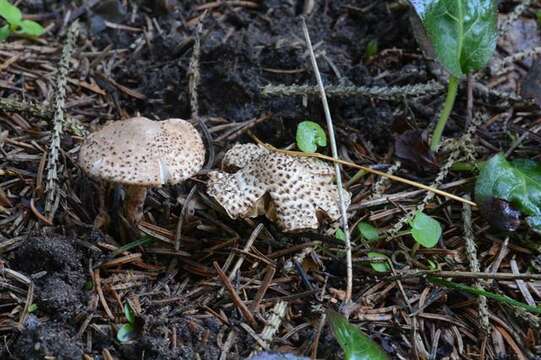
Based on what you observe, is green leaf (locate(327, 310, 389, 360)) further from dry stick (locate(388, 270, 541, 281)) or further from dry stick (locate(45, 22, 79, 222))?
dry stick (locate(45, 22, 79, 222))

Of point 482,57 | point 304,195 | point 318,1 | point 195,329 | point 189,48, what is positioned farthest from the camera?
point 318,1

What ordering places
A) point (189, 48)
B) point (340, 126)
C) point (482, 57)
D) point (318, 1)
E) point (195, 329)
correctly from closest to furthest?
point (195, 329) → point (482, 57) → point (340, 126) → point (189, 48) → point (318, 1)

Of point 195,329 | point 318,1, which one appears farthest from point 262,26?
point 195,329

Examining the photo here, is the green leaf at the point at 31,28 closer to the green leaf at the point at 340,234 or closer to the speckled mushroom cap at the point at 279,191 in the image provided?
the speckled mushroom cap at the point at 279,191

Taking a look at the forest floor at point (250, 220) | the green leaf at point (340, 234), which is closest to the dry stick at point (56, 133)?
the forest floor at point (250, 220)

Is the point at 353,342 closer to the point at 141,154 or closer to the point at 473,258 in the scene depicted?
the point at 473,258

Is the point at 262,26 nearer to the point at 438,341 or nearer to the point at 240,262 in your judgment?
the point at 240,262

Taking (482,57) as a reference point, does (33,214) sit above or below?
below
